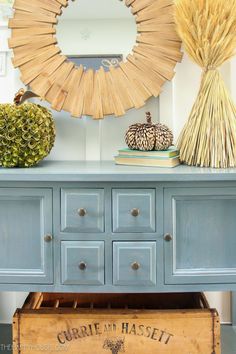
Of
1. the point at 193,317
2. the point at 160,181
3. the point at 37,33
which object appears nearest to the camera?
the point at 160,181

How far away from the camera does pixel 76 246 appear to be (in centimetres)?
119

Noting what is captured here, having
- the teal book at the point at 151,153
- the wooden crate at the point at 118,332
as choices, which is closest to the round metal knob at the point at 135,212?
the teal book at the point at 151,153

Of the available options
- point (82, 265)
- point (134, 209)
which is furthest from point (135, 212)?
point (82, 265)

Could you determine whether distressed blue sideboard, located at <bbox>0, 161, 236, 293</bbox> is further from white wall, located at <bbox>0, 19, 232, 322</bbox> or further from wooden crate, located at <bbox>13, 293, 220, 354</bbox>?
white wall, located at <bbox>0, 19, 232, 322</bbox>

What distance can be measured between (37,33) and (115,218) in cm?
78

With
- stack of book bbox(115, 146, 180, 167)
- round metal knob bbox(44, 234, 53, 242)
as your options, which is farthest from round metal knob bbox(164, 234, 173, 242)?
round metal knob bbox(44, 234, 53, 242)

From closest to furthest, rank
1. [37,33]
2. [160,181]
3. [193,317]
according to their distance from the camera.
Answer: [160,181] → [193,317] → [37,33]

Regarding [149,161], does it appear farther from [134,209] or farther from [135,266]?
[135,266]

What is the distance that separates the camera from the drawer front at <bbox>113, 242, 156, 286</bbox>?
1.18 meters

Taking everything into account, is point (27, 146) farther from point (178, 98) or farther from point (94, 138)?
point (178, 98)

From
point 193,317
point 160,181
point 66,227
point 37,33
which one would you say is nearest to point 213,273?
point 193,317

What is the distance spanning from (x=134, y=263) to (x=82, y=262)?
15 centimetres

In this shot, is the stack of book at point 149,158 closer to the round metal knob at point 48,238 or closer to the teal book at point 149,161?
the teal book at point 149,161

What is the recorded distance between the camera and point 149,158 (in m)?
1.31
